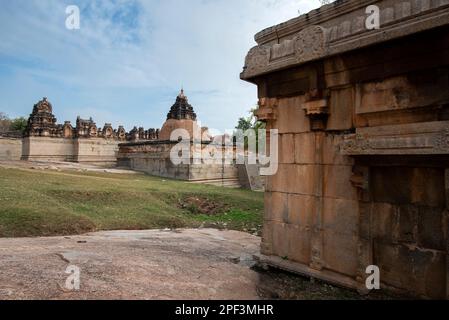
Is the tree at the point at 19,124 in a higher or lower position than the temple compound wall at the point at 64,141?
higher

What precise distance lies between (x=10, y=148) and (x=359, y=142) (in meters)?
37.3

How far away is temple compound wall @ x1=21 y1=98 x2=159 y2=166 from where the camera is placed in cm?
3053

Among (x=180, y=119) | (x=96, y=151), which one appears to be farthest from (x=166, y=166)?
(x=96, y=151)

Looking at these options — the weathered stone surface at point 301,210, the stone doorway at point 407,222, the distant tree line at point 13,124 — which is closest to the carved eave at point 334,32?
the stone doorway at point 407,222

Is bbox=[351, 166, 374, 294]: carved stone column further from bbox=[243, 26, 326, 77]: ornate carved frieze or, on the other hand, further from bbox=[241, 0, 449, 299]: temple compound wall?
bbox=[243, 26, 326, 77]: ornate carved frieze

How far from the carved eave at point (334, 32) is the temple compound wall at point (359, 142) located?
0.5 inches

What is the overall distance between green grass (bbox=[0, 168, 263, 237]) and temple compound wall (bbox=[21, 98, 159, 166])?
1871 centimetres

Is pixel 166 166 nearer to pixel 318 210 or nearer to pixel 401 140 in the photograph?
pixel 318 210

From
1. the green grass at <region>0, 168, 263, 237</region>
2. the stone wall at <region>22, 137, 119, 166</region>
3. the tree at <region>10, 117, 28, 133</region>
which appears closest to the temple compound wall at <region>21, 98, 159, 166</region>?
the stone wall at <region>22, 137, 119, 166</region>

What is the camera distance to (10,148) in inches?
1330

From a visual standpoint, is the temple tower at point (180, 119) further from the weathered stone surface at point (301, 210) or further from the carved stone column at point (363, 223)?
the carved stone column at point (363, 223)

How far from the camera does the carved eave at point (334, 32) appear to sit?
3.36m

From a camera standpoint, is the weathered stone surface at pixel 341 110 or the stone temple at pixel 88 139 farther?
the stone temple at pixel 88 139
